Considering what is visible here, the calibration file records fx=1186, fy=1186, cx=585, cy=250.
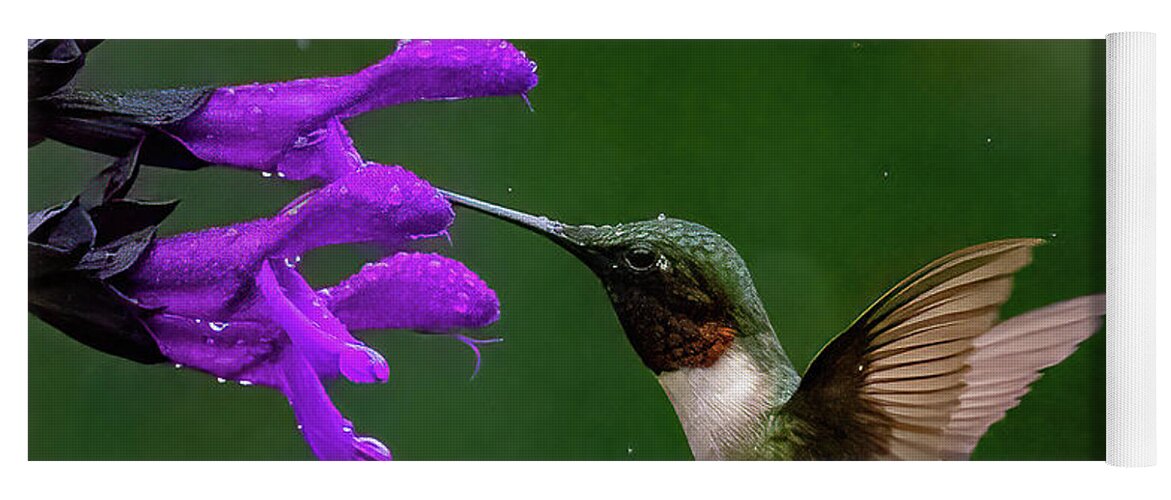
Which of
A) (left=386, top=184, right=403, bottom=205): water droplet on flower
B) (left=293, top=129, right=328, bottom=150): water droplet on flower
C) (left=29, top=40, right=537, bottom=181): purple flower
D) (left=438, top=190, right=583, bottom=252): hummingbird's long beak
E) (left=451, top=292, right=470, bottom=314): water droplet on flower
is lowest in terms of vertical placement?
(left=451, top=292, right=470, bottom=314): water droplet on flower

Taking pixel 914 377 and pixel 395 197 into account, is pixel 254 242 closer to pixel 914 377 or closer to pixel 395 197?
pixel 395 197

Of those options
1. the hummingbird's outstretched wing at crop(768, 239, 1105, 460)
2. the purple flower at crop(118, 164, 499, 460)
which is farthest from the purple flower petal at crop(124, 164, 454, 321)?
the hummingbird's outstretched wing at crop(768, 239, 1105, 460)

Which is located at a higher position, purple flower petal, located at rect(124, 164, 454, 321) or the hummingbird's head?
purple flower petal, located at rect(124, 164, 454, 321)

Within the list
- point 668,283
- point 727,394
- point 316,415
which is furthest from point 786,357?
point 316,415

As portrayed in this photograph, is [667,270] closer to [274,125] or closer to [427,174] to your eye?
[427,174]

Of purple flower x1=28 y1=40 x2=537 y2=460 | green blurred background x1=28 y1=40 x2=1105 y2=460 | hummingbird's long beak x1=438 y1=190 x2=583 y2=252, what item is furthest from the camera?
green blurred background x1=28 y1=40 x2=1105 y2=460

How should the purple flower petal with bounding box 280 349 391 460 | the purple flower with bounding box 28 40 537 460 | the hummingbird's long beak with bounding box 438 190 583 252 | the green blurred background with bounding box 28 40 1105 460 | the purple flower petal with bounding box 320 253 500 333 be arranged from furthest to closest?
1. the green blurred background with bounding box 28 40 1105 460
2. the hummingbird's long beak with bounding box 438 190 583 252
3. the purple flower petal with bounding box 320 253 500 333
4. the purple flower petal with bounding box 280 349 391 460
5. the purple flower with bounding box 28 40 537 460

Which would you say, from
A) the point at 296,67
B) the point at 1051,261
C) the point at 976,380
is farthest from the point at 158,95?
the point at 1051,261

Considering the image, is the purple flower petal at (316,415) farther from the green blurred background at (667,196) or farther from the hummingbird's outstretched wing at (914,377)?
the hummingbird's outstretched wing at (914,377)

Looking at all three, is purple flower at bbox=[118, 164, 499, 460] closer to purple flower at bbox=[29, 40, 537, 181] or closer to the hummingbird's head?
purple flower at bbox=[29, 40, 537, 181]
